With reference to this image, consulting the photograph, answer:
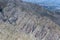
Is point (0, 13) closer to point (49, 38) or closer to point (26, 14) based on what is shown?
point (26, 14)

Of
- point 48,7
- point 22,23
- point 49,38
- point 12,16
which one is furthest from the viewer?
point 48,7

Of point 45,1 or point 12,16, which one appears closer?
point 12,16

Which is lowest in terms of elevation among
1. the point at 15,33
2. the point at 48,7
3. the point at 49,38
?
the point at 48,7

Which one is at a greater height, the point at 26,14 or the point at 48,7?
the point at 26,14

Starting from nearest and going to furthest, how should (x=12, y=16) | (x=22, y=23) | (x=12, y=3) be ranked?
(x=22, y=23) → (x=12, y=16) → (x=12, y=3)

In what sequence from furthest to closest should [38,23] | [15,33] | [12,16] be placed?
[12,16]
[38,23]
[15,33]

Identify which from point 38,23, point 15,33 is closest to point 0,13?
point 38,23

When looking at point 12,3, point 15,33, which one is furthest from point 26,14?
point 15,33

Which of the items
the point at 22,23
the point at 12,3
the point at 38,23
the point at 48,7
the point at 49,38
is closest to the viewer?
the point at 49,38

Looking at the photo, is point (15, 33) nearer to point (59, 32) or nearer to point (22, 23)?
point (59, 32)
